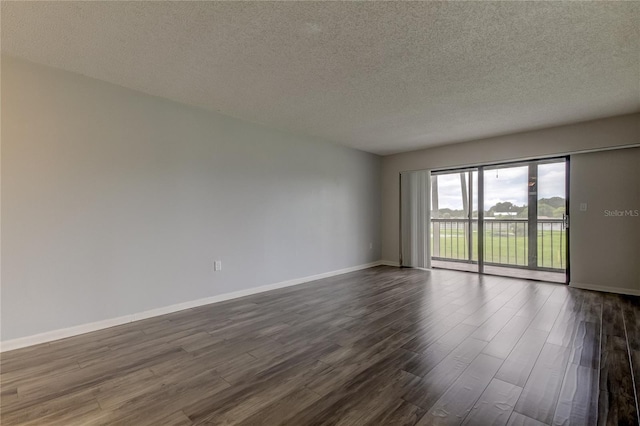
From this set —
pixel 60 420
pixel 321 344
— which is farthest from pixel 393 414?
pixel 60 420

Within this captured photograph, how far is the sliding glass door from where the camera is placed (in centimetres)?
475

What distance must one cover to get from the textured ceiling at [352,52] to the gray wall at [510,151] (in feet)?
1.19

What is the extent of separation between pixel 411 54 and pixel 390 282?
3.38m

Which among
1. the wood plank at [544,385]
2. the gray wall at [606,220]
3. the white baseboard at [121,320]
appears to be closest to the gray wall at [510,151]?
the gray wall at [606,220]

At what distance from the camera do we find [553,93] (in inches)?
122

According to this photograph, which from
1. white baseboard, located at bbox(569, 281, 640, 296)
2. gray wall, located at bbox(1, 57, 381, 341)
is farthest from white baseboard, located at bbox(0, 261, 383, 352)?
white baseboard, located at bbox(569, 281, 640, 296)

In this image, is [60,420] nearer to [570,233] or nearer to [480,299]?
[480,299]

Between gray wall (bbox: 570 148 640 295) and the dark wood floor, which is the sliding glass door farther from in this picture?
the dark wood floor

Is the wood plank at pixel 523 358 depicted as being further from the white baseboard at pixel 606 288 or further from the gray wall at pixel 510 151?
the gray wall at pixel 510 151

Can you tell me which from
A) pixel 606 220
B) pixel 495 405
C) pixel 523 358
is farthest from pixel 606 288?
pixel 495 405

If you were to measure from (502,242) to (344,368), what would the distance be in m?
4.87


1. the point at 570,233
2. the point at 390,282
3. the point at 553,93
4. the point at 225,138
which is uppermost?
the point at 553,93

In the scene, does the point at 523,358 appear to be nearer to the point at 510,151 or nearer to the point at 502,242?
the point at 510,151

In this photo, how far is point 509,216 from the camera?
5.31 m
